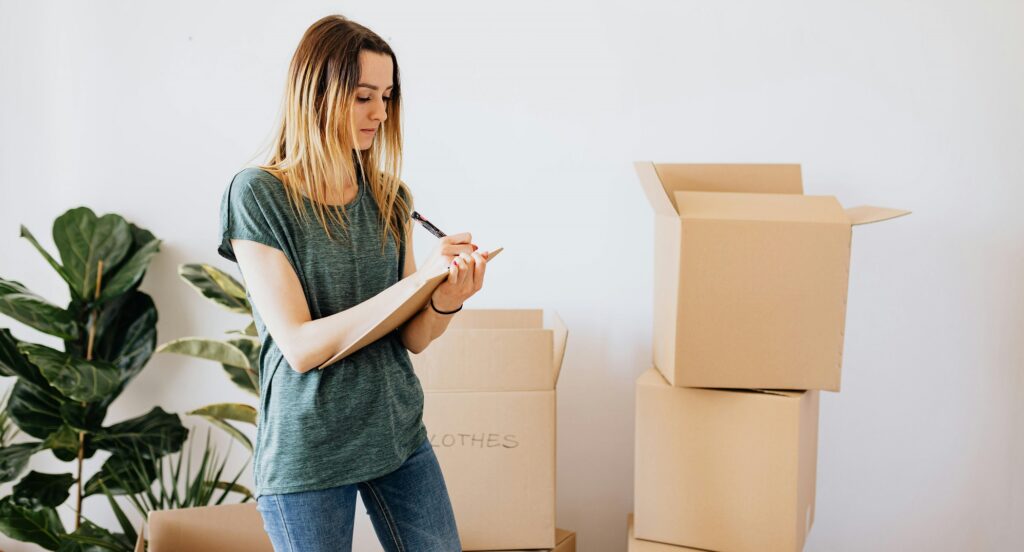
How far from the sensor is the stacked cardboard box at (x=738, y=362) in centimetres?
155

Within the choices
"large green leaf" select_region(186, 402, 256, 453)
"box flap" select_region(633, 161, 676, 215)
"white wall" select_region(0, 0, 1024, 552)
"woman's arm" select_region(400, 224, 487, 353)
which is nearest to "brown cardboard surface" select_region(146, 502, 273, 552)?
"white wall" select_region(0, 0, 1024, 552)

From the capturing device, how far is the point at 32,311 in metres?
1.96

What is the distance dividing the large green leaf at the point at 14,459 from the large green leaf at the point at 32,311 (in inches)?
11.2

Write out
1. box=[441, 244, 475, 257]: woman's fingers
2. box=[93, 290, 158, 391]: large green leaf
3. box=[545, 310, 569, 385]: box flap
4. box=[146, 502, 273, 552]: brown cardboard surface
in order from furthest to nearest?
box=[93, 290, 158, 391]: large green leaf
box=[545, 310, 569, 385]: box flap
box=[146, 502, 273, 552]: brown cardboard surface
box=[441, 244, 475, 257]: woman's fingers

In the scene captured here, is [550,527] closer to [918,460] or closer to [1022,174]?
[918,460]

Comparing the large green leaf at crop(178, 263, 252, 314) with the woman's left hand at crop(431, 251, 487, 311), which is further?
the large green leaf at crop(178, 263, 252, 314)

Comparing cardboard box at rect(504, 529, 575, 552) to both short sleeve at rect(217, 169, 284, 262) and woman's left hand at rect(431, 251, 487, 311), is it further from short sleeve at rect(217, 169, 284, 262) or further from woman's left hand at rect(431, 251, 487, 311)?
short sleeve at rect(217, 169, 284, 262)

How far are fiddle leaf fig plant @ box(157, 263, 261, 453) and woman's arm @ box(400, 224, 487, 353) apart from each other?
0.89 meters

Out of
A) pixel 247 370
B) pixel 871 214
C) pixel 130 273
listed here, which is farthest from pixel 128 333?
pixel 871 214

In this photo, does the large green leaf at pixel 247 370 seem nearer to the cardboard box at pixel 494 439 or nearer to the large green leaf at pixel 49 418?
the large green leaf at pixel 49 418

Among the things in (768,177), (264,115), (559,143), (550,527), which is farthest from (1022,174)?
(264,115)

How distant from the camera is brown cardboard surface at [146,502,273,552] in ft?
5.43

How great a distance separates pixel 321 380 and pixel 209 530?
79 cm

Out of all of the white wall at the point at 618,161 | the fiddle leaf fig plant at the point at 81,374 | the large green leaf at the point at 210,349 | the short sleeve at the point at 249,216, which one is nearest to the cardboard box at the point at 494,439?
the white wall at the point at 618,161
